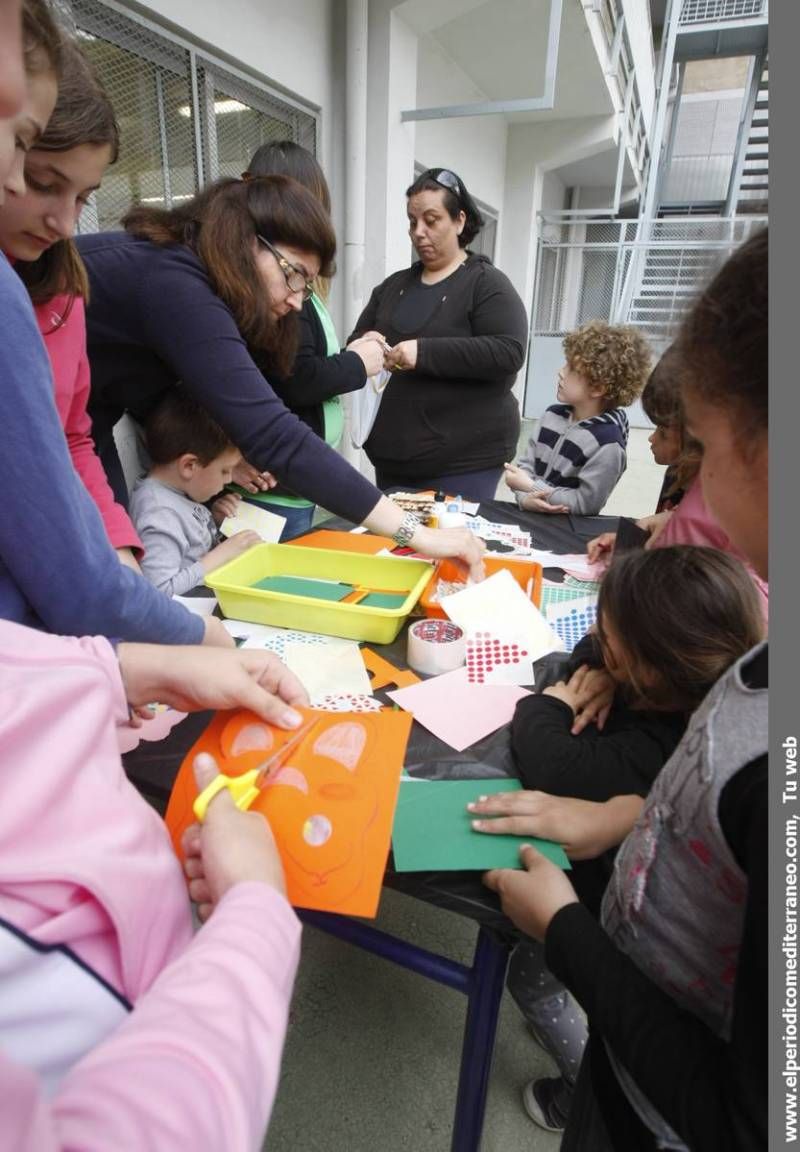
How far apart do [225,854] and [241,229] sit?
1.27m

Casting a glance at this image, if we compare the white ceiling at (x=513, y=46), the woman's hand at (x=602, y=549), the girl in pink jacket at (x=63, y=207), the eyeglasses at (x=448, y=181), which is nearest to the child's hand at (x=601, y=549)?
the woman's hand at (x=602, y=549)

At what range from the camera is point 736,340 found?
479 mm

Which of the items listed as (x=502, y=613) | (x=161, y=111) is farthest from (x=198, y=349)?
(x=161, y=111)

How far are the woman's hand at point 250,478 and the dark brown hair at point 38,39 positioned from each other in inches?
44.7

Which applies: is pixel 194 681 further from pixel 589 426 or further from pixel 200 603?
pixel 589 426

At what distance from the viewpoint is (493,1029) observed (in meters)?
0.90

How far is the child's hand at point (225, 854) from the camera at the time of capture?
550 millimetres

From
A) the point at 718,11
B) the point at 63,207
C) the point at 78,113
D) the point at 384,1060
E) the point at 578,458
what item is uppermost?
the point at 718,11

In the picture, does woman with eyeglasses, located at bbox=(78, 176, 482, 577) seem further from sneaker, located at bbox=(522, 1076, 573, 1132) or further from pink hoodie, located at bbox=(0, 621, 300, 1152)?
sneaker, located at bbox=(522, 1076, 573, 1132)

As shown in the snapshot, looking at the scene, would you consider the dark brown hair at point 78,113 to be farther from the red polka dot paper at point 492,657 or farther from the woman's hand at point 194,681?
the red polka dot paper at point 492,657

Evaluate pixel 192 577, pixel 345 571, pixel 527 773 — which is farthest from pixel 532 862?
pixel 192 577

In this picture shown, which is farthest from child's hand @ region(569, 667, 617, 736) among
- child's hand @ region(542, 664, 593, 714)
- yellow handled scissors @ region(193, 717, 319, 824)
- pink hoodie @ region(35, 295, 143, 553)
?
pink hoodie @ region(35, 295, 143, 553)

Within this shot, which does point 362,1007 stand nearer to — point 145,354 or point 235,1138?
point 235,1138

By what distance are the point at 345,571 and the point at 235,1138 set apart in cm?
111
